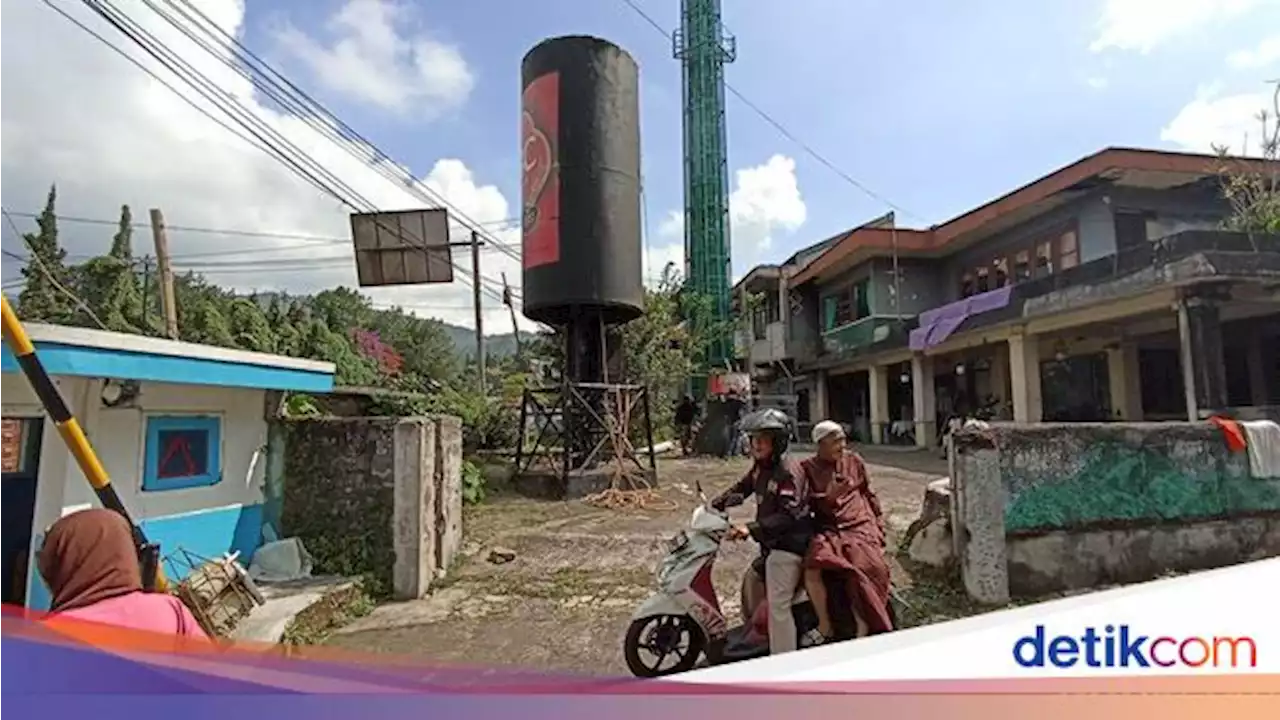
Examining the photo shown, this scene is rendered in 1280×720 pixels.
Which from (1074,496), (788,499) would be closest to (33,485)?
(788,499)

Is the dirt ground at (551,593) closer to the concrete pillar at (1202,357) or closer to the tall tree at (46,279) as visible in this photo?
the concrete pillar at (1202,357)

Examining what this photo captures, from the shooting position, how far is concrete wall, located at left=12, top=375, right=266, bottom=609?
14.4 ft

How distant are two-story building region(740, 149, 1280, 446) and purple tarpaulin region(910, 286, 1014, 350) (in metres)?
0.04

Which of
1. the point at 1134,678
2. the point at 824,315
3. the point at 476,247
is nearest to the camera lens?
the point at 1134,678

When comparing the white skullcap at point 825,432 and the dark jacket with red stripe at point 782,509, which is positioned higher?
the white skullcap at point 825,432

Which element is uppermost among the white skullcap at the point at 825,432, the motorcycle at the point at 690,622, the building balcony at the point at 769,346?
the building balcony at the point at 769,346

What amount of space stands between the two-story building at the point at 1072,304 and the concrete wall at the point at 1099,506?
174 inches

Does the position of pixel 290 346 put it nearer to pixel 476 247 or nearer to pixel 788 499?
pixel 476 247

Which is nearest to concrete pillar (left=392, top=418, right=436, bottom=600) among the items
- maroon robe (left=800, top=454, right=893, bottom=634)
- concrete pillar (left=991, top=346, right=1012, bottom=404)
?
maroon robe (left=800, top=454, right=893, bottom=634)

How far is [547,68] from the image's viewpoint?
12680mm

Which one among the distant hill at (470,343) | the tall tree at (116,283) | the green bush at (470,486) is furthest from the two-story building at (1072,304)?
the distant hill at (470,343)

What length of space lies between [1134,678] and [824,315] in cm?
2314

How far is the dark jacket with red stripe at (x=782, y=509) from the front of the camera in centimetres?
390

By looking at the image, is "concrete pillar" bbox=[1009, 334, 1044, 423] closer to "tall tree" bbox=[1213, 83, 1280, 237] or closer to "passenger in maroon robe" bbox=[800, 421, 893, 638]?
"tall tree" bbox=[1213, 83, 1280, 237]
